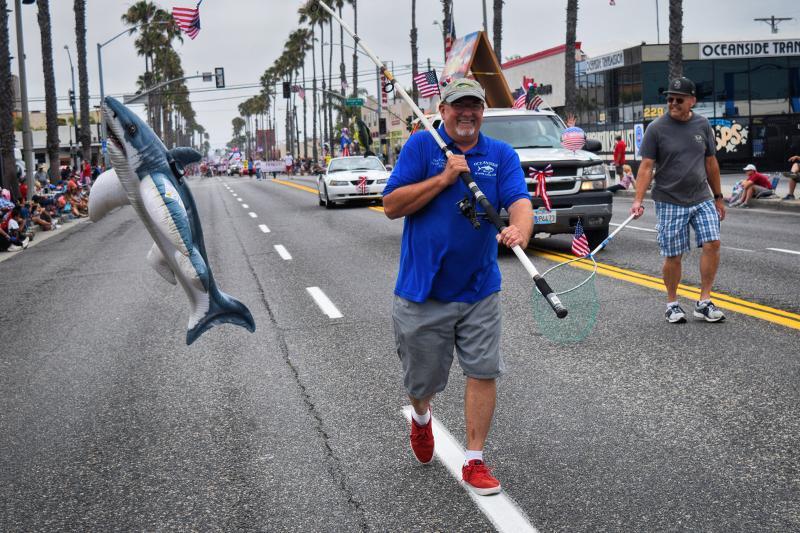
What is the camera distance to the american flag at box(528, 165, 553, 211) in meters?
12.0

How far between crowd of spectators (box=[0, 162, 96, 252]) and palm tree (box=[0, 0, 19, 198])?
427mm

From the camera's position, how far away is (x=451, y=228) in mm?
4137

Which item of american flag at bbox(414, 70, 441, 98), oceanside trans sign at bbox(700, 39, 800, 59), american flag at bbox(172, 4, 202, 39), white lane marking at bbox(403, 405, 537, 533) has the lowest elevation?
white lane marking at bbox(403, 405, 537, 533)

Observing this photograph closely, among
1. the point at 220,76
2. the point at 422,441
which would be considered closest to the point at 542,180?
the point at 422,441

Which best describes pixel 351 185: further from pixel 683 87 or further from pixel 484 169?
pixel 484 169

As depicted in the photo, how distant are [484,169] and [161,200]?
1.51 meters

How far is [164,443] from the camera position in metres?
5.17

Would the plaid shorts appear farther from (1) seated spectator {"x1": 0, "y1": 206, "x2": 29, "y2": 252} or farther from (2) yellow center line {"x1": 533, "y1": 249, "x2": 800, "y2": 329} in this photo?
(1) seated spectator {"x1": 0, "y1": 206, "x2": 29, "y2": 252}

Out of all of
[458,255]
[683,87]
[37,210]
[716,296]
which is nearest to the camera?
[458,255]

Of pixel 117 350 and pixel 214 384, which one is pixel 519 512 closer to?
pixel 214 384

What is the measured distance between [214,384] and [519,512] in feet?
10.1

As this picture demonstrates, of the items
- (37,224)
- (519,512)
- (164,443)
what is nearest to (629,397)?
(519,512)

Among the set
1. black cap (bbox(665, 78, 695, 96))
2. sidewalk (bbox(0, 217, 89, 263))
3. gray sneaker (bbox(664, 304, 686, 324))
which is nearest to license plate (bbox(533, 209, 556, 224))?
gray sneaker (bbox(664, 304, 686, 324))

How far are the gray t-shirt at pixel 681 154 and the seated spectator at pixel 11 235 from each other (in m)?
13.4
